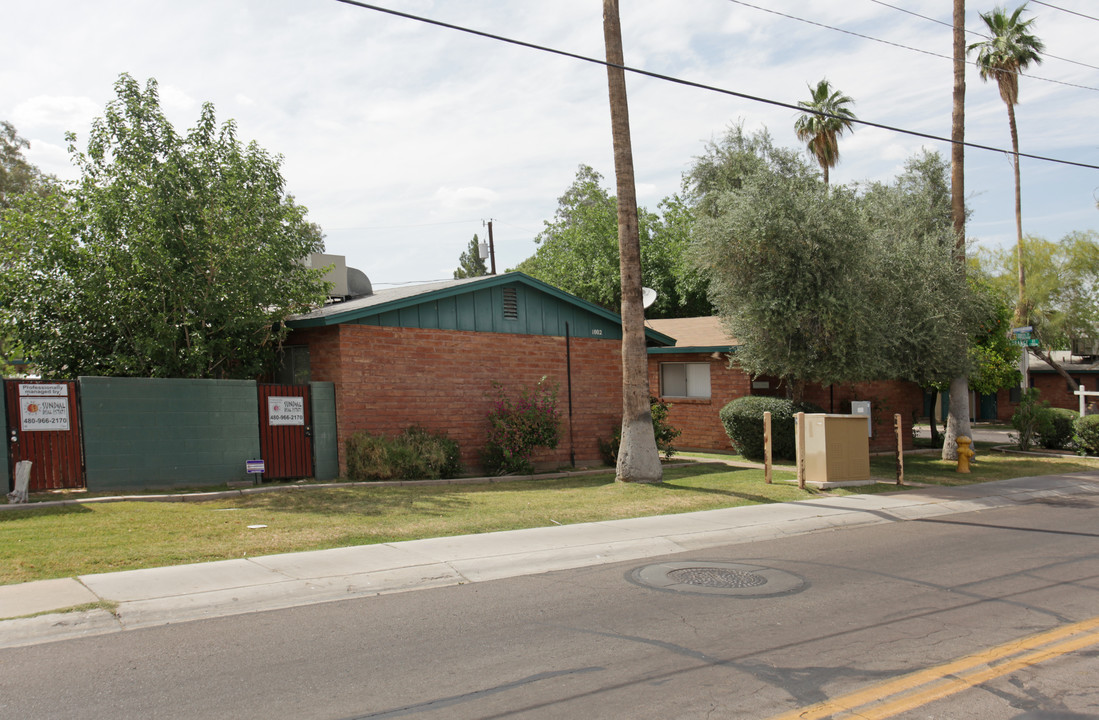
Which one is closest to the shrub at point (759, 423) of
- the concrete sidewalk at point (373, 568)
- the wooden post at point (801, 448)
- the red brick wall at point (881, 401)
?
the red brick wall at point (881, 401)

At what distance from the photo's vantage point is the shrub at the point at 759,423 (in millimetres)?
18984

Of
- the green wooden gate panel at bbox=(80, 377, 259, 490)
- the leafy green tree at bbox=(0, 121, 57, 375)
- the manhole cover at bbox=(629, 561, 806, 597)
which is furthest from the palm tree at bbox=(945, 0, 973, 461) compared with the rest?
the leafy green tree at bbox=(0, 121, 57, 375)

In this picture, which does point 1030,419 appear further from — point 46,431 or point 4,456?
point 4,456

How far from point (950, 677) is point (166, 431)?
1204 centimetres

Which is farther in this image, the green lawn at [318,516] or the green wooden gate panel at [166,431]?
the green wooden gate panel at [166,431]

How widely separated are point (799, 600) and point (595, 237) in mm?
35736

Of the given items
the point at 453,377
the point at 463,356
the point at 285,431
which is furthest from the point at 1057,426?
the point at 285,431

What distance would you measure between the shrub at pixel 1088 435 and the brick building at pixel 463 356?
10.5 meters

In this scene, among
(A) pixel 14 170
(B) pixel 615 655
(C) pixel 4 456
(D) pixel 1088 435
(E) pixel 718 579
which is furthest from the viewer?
(A) pixel 14 170

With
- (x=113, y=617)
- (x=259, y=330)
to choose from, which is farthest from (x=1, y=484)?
(x=113, y=617)

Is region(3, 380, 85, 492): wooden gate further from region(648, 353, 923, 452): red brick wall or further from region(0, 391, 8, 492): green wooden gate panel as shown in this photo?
region(648, 353, 923, 452): red brick wall

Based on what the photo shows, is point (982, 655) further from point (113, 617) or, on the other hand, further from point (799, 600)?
point (113, 617)

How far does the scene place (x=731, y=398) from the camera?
71.9 feet

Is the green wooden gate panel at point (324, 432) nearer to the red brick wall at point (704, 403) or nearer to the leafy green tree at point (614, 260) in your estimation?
the red brick wall at point (704, 403)
